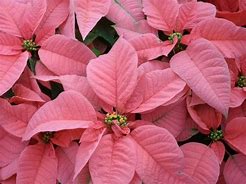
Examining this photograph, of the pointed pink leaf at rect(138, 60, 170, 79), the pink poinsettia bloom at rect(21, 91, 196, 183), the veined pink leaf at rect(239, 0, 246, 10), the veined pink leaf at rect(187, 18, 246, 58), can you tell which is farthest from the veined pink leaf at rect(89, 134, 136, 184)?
the veined pink leaf at rect(239, 0, 246, 10)

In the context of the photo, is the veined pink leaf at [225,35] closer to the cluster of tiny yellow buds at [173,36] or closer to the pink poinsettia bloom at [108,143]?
the cluster of tiny yellow buds at [173,36]

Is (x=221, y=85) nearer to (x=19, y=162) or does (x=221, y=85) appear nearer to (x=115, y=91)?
(x=115, y=91)

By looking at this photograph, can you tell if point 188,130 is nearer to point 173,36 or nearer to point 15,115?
point 173,36

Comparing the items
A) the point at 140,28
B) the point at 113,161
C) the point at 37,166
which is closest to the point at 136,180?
the point at 113,161

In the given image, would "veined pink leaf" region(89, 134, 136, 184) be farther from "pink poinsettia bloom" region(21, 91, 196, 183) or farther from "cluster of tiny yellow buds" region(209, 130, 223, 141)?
"cluster of tiny yellow buds" region(209, 130, 223, 141)

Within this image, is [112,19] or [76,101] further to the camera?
[112,19]

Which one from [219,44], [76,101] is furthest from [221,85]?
[76,101]

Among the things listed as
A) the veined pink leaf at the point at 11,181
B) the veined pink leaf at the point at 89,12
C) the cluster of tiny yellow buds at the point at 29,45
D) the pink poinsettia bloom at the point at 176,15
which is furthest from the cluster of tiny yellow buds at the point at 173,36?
the veined pink leaf at the point at 11,181
